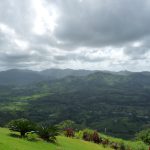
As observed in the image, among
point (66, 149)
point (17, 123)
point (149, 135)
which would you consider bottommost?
point (149, 135)

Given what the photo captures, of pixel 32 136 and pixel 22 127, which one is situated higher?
pixel 22 127

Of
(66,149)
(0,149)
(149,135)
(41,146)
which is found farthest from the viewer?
(149,135)

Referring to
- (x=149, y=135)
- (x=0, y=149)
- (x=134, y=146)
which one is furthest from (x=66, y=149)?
(x=149, y=135)

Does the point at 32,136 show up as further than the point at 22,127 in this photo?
Yes

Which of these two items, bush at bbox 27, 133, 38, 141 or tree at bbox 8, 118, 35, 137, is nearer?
bush at bbox 27, 133, 38, 141

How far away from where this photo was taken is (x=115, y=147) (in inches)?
1620

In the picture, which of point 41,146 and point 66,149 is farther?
point 66,149

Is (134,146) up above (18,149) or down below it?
below

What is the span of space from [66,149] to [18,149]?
24.4 ft

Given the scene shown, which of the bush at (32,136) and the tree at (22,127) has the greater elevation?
the tree at (22,127)

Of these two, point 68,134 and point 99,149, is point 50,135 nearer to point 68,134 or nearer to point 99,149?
point 99,149

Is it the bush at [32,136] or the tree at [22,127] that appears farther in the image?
the tree at [22,127]

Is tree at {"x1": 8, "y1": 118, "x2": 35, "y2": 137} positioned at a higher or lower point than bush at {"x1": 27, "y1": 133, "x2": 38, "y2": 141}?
higher

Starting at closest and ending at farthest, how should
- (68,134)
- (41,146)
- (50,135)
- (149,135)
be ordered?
(41,146)
(50,135)
(68,134)
(149,135)
